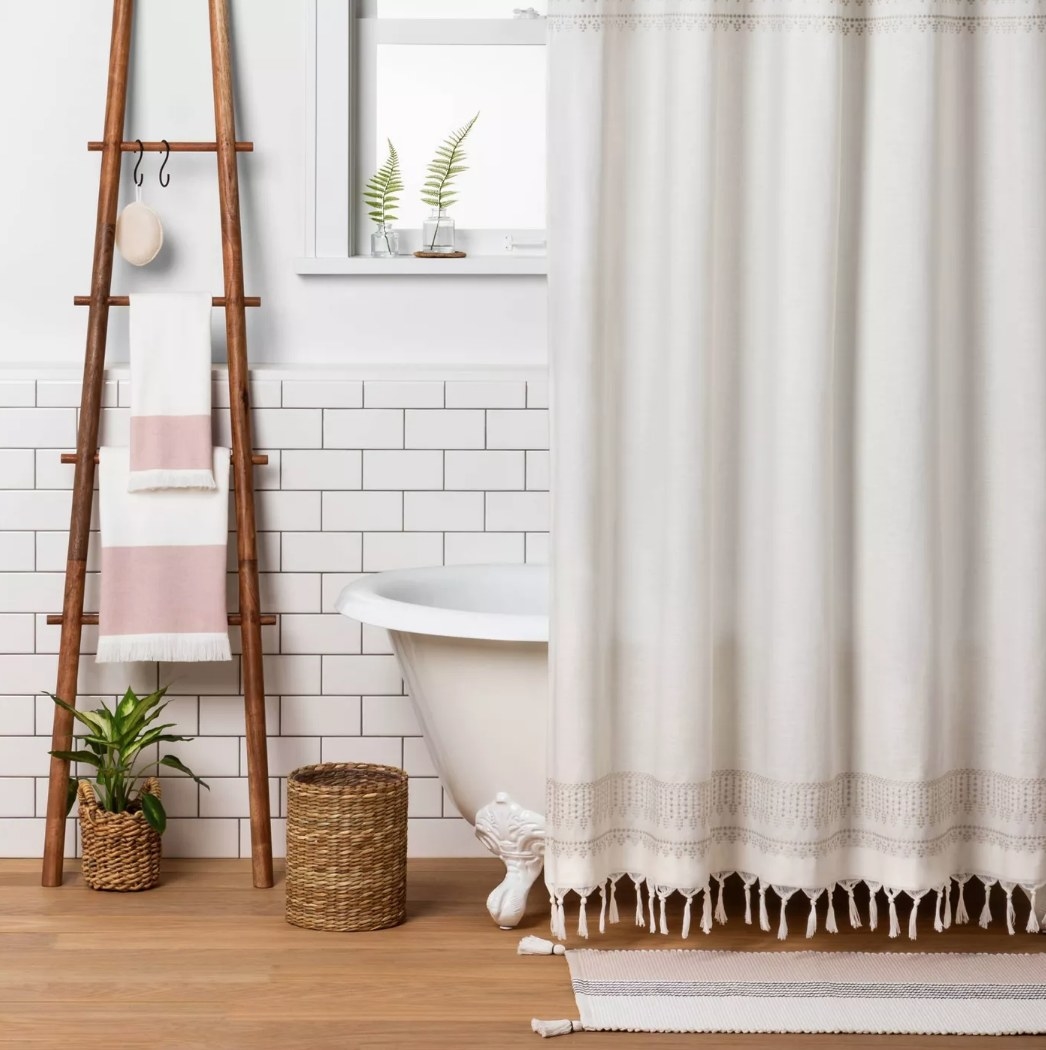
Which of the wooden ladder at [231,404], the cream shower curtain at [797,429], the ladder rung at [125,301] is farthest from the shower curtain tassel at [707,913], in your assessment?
the ladder rung at [125,301]

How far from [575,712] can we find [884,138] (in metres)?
1.04

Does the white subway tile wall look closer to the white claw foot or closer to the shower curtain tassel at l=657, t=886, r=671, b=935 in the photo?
the white claw foot

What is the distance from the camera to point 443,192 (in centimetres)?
291

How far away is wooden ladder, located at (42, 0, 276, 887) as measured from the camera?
8.46 feet

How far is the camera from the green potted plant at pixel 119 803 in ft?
8.09

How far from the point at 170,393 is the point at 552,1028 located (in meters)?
1.49

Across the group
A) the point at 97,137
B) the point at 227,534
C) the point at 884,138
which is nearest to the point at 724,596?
the point at 884,138

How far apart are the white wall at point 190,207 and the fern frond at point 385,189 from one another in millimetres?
178

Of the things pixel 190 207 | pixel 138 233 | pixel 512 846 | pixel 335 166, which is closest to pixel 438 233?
pixel 335 166

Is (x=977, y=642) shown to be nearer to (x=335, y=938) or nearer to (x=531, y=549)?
(x=531, y=549)

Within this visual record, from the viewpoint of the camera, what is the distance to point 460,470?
272 centimetres

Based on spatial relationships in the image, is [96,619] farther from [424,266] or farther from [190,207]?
[424,266]

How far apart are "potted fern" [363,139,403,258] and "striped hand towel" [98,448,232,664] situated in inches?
26.2

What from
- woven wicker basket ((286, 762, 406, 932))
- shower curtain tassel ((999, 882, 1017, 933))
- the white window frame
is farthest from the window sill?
shower curtain tassel ((999, 882, 1017, 933))
